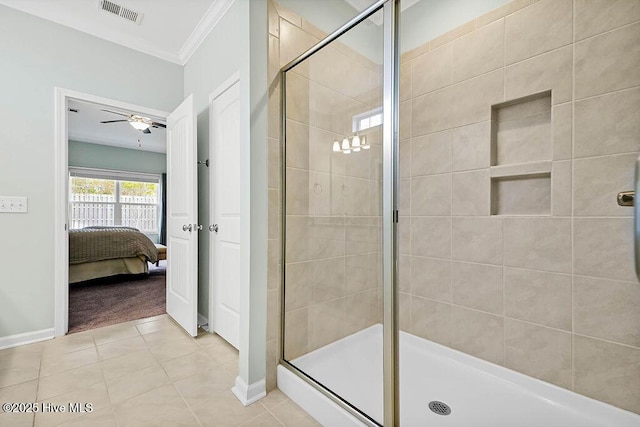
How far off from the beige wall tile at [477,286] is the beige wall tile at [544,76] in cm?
98

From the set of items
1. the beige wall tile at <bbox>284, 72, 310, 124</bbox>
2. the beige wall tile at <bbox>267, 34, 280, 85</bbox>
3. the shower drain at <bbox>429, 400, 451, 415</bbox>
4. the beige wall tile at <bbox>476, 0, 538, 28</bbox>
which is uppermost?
the beige wall tile at <bbox>476, 0, 538, 28</bbox>

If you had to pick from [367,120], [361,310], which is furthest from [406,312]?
[367,120]

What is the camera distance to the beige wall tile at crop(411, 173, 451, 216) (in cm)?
194

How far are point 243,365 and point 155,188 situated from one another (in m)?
6.91

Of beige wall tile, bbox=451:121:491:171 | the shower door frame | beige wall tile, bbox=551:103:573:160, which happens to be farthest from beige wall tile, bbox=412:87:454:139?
the shower door frame

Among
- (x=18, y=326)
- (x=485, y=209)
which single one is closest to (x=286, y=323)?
(x=485, y=209)

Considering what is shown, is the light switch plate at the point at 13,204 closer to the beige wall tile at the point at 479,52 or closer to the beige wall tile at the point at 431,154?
the beige wall tile at the point at 431,154

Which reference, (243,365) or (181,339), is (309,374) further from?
(181,339)

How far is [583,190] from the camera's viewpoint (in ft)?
4.59

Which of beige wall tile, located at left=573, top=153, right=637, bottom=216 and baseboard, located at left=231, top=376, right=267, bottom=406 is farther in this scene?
baseboard, located at left=231, top=376, right=267, bottom=406

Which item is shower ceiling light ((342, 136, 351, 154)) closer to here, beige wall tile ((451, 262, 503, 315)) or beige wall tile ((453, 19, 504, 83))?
beige wall tile ((453, 19, 504, 83))

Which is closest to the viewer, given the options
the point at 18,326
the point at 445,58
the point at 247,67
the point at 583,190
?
the point at 583,190

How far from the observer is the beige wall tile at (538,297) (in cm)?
146

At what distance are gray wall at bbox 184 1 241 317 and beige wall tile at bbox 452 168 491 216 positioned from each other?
1.81 meters
